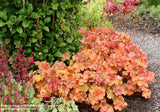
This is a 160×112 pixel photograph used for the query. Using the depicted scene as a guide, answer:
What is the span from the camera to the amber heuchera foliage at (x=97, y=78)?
2508mm

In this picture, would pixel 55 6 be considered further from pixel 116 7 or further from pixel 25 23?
pixel 116 7

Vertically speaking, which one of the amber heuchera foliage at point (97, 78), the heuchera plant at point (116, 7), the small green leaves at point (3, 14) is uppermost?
the small green leaves at point (3, 14)

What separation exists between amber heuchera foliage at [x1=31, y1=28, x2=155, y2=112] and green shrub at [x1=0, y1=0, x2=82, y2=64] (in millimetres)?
259

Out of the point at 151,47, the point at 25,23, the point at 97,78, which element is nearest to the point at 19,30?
the point at 25,23

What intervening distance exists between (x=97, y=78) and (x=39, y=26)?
107cm

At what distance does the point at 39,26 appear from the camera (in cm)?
274

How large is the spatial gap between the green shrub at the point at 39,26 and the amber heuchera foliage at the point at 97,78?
0.26 m

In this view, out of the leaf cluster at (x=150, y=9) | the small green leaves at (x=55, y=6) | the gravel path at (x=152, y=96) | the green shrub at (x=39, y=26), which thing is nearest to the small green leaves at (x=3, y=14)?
the green shrub at (x=39, y=26)

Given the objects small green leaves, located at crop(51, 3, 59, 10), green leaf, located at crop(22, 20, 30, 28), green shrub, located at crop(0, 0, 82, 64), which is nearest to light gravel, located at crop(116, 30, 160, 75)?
green shrub, located at crop(0, 0, 82, 64)

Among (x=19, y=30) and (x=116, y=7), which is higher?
(x=19, y=30)

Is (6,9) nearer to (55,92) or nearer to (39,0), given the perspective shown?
(39,0)

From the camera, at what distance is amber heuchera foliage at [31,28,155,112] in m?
2.51

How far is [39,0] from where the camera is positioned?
2805mm

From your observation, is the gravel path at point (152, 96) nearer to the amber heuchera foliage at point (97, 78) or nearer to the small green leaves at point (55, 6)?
the amber heuchera foliage at point (97, 78)
